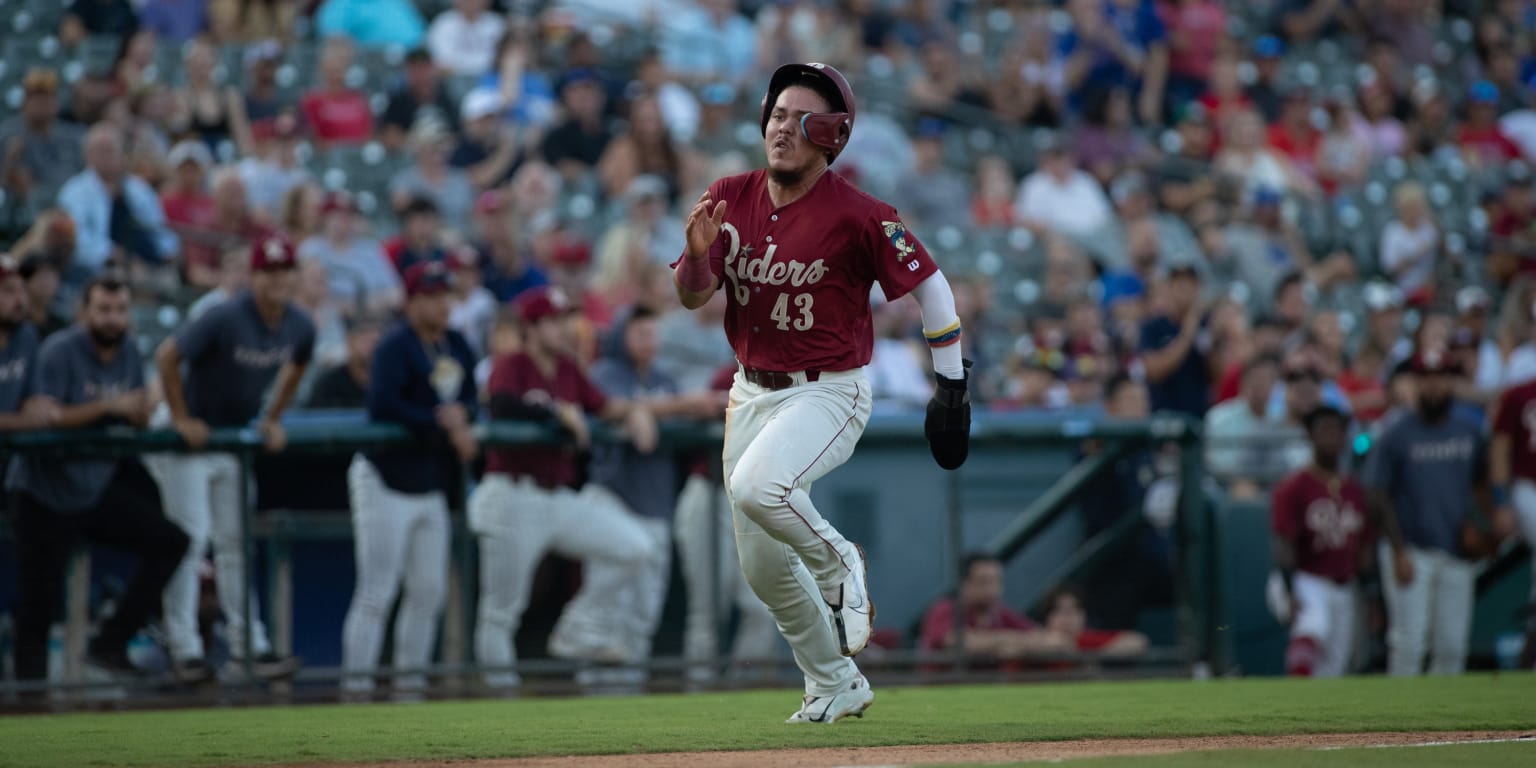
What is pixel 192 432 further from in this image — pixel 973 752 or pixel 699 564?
pixel 973 752

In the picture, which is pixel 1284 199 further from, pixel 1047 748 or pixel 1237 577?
pixel 1047 748

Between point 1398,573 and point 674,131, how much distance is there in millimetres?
6301

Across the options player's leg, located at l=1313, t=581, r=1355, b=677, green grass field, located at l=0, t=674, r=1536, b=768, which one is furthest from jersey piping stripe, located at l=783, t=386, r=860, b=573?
player's leg, located at l=1313, t=581, r=1355, b=677

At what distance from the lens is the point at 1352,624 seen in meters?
10.4

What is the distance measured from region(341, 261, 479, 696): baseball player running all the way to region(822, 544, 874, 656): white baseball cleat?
3334 mm

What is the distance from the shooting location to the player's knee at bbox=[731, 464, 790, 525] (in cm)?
567

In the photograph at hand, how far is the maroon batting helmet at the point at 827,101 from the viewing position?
19.3 ft

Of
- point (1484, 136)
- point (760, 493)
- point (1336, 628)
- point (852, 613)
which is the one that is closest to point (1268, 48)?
point (1484, 136)

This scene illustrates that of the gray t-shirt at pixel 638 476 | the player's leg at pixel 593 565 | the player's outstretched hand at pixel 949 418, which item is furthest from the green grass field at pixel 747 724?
the gray t-shirt at pixel 638 476

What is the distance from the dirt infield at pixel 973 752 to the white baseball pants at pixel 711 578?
3581mm

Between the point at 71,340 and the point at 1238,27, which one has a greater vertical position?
the point at 1238,27

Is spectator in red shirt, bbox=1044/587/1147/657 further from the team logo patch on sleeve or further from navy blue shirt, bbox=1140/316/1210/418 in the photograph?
the team logo patch on sleeve

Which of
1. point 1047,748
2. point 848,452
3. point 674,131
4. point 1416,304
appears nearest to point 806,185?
point 848,452

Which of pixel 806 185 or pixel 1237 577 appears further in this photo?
pixel 1237 577
